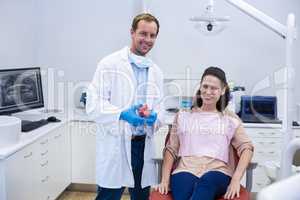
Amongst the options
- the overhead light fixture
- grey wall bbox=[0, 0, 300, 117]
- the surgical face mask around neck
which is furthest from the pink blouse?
grey wall bbox=[0, 0, 300, 117]

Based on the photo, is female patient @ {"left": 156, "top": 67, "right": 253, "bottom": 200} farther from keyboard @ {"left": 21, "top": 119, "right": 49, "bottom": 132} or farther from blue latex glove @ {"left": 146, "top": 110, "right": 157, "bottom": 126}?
keyboard @ {"left": 21, "top": 119, "right": 49, "bottom": 132}

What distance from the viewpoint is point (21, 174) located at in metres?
2.29

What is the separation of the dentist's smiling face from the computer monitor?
1175mm

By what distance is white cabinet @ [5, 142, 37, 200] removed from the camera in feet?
7.01

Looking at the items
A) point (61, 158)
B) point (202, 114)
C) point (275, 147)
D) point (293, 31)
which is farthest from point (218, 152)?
point (61, 158)

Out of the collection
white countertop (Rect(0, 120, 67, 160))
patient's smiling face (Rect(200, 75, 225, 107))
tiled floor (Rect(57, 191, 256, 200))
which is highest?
patient's smiling face (Rect(200, 75, 225, 107))

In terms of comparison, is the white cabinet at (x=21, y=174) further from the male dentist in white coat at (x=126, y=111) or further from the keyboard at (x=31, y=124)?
the male dentist in white coat at (x=126, y=111)

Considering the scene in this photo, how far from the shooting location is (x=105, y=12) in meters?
3.40

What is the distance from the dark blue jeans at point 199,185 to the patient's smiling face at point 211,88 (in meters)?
0.46

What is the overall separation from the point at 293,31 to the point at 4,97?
81.3 inches

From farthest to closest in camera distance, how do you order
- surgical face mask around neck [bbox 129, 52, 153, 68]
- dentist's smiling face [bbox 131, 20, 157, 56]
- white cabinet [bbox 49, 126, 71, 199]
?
white cabinet [bbox 49, 126, 71, 199]
surgical face mask around neck [bbox 129, 52, 153, 68]
dentist's smiling face [bbox 131, 20, 157, 56]

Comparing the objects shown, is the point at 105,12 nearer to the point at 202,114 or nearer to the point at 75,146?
the point at 75,146

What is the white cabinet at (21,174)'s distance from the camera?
214 cm

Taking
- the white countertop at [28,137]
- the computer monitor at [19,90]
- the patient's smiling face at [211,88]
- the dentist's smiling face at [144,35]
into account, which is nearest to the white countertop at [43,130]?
the white countertop at [28,137]
